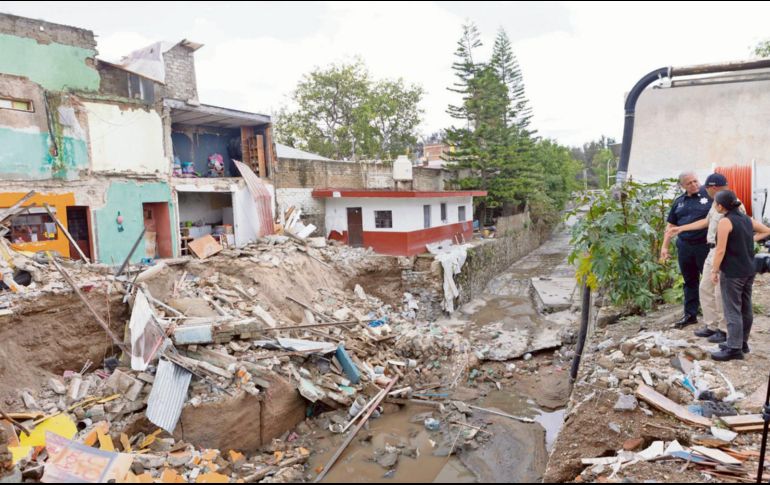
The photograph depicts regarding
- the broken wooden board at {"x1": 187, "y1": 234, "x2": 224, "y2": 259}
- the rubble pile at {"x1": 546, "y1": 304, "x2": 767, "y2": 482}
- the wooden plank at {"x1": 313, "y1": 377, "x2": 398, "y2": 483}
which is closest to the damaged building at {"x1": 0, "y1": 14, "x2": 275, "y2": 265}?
the broken wooden board at {"x1": 187, "y1": 234, "x2": 224, "y2": 259}

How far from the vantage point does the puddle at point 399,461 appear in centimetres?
612

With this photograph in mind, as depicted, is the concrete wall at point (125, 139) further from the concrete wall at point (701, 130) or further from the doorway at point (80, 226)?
the concrete wall at point (701, 130)

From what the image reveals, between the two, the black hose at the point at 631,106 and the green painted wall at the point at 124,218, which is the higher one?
the black hose at the point at 631,106

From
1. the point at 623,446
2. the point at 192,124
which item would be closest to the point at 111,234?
the point at 192,124

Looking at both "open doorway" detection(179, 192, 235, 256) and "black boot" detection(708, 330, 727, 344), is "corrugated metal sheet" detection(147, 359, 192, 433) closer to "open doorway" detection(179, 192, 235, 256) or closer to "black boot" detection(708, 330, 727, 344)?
"black boot" detection(708, 330, 727, 344)

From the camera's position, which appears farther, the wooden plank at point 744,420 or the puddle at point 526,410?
the puddle at point 526,410

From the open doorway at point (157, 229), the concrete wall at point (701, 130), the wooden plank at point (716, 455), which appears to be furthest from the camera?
the open doorway at point (157, 229)

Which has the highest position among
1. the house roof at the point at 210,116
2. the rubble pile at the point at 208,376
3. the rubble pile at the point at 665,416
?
the house roof at the point at 210,116

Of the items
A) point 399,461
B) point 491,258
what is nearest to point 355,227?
point 491,258

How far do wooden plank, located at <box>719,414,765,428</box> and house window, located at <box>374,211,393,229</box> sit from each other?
507 inches

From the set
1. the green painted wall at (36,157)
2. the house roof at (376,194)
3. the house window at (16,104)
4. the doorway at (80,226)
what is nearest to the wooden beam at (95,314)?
the doorway at (80,226)

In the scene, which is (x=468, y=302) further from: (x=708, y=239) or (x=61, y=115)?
(x=61, y=115)

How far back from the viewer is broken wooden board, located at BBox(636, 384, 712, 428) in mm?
3639

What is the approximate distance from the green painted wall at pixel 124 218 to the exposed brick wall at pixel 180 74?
2827 mm
